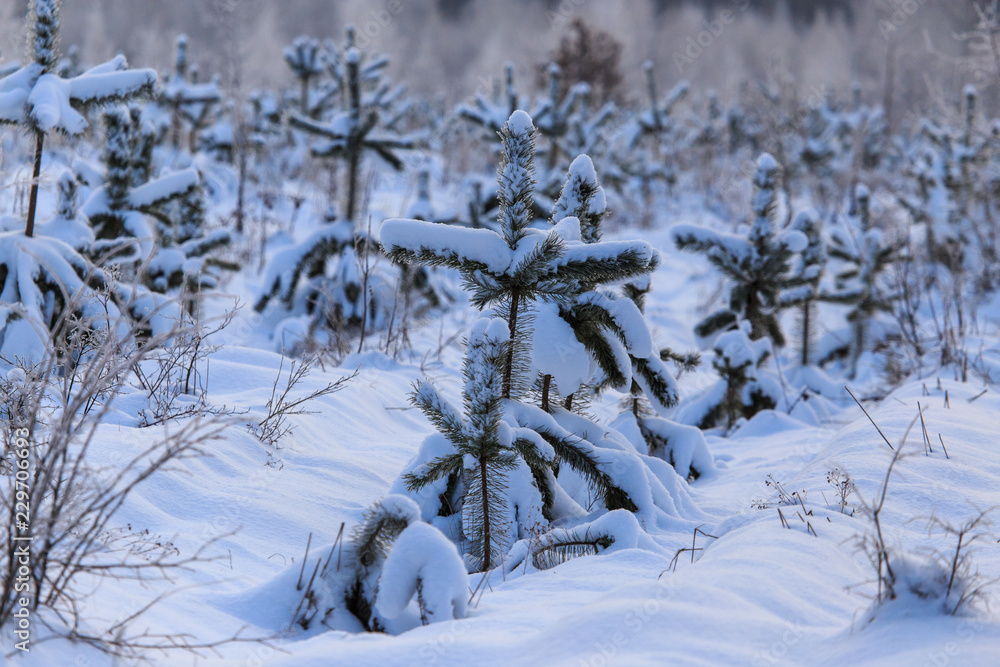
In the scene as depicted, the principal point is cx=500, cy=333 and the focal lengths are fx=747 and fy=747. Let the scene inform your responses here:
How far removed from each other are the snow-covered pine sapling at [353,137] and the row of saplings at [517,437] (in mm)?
4598

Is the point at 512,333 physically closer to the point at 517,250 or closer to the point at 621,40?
the point at 517,250

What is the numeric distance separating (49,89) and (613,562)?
155 inches

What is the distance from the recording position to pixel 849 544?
2.58 meters

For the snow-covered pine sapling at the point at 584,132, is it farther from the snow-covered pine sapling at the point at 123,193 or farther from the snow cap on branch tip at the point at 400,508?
the snow cap on branch tip at the point at 400,508

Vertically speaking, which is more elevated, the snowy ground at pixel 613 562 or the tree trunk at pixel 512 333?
the tree trunk at pixel 512 333

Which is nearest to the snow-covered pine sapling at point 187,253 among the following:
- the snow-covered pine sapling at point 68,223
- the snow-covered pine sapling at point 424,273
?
the snow-covered pine sapling at point 68,223

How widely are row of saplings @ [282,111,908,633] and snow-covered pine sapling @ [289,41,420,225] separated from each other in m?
4.60

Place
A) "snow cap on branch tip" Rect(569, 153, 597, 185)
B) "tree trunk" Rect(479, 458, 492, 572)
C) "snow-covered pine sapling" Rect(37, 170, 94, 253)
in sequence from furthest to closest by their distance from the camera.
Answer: "snow-covered pine sapling" Rect(37, 170, 94, 253)
"snow cap on branch tip" Rect(569, 153, 597, 185)
"tree trunk" Rect(479, 458, 492, 572)

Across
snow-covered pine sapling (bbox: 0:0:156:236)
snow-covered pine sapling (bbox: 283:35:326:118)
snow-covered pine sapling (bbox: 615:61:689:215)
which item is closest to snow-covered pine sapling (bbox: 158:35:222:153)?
snow-covered pine sapling (bbox: 283:35:326:118)

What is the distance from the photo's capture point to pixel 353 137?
764 cm

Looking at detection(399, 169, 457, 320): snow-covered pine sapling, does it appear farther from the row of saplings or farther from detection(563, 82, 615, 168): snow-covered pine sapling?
detection(563, 82, 615, 168): snow-covered pine sapling

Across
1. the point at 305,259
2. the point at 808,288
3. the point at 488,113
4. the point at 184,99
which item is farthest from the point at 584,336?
the point at 184,99

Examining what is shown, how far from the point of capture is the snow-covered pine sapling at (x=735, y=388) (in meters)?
5.62
